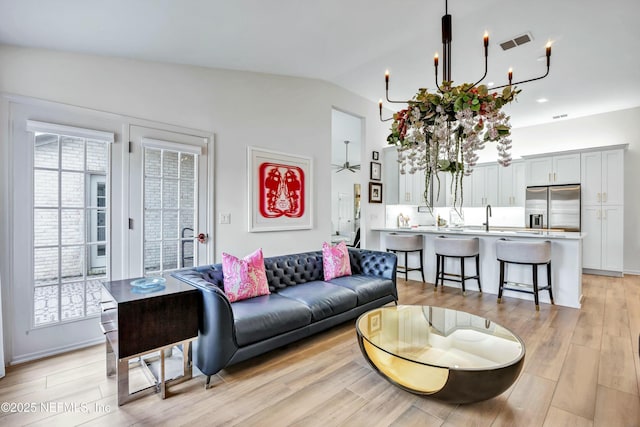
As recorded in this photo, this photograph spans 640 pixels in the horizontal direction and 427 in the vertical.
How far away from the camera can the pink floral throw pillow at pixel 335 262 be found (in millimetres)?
3576

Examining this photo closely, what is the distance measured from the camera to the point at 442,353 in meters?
2.06

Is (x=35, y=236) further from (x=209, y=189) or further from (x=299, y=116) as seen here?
(x=299, y=116)

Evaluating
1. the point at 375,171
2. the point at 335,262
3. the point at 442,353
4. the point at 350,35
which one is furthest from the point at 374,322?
the point at 375,171

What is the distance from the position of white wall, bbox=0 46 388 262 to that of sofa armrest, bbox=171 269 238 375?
4.70 ft

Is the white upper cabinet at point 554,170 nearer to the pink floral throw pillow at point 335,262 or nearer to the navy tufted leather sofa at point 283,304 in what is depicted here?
the navy tufted leather sofa at point 283,304

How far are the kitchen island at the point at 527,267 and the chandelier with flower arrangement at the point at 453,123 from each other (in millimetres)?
2375

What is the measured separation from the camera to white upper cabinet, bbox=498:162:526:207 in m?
6.41

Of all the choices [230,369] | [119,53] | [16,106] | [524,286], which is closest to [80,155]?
[16,106]

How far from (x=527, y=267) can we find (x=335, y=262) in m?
2.73

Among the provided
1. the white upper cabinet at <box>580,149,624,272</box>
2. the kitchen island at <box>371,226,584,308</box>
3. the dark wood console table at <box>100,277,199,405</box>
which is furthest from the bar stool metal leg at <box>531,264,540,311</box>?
the dark wood console table at <box>100,277,199,405</box>

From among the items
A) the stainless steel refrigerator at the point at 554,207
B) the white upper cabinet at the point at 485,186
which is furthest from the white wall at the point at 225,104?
the stainless steel refrigerator at the point at 554,207

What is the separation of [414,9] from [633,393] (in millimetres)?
3503

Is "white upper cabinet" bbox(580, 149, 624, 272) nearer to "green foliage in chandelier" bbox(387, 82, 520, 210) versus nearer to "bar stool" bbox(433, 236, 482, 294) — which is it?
"bar stool" bbox(433, 236, 482, 294)

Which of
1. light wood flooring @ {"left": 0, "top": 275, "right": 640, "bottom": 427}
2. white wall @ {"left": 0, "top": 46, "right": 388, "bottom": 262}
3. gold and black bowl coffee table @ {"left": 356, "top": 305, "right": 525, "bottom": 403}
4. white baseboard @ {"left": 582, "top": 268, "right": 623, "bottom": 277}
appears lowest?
light wood flooring @ {"left": 0, "top": 275, "right": 640, "bottom": 427}
